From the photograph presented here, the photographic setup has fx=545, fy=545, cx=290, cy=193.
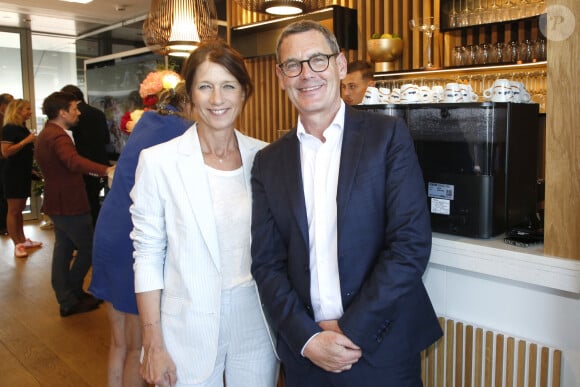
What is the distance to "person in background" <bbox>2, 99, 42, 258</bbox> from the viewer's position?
613 centimetres

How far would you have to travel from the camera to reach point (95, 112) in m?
5.49

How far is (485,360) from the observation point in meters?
1.65

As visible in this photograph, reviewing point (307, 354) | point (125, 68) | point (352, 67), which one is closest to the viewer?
point (307, 354)

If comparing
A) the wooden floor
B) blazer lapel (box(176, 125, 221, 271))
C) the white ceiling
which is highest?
the white ceiling

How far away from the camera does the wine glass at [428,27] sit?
4324 millimetres

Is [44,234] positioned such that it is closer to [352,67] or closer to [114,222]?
[352,67]

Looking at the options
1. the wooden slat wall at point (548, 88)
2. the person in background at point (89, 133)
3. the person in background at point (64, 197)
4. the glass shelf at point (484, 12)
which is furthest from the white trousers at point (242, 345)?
the person in background at point (89, 133)

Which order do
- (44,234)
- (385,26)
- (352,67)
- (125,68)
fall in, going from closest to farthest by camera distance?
1. (352,67)
2. (385,26)
3. (44,234)
4. (125,68)

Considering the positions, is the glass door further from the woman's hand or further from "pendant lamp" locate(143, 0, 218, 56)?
the woman's hand

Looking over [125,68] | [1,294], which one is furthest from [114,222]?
[125,68]

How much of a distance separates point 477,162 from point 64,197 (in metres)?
3.46

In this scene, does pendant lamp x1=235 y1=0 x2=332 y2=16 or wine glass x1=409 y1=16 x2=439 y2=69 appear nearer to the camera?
pendant lamp x1=235 y1=0 x2=332 y2=16

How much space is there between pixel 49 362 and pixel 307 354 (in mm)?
2598

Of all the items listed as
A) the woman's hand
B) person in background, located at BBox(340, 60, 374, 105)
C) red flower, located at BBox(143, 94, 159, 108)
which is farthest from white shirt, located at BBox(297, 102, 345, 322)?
person in background, located at BBox(340, 60, 374, 105)
